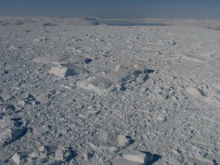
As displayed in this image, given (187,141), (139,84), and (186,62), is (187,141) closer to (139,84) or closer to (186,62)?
(139,84)

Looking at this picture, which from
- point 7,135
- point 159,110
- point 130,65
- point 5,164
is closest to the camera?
point 5,164

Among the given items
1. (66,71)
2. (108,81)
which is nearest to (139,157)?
(108,81)

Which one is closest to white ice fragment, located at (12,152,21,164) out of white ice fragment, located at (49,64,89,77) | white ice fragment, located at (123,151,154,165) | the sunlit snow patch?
white ice fragment, located at (123,151,154,165)

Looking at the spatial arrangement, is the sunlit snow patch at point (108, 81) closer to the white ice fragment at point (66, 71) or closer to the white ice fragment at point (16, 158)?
the white ice fragment at point (66, 71)

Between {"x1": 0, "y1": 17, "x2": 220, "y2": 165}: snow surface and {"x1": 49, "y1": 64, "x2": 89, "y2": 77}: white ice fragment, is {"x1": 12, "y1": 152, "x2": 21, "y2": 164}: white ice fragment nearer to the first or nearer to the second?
{"x1": 0, "y1": 17, "x2": 220, "y2": 165}: snow surface

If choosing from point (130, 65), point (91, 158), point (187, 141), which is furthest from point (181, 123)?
point (130, 65)

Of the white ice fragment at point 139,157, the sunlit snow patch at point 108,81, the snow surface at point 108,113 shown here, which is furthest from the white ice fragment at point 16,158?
the sunlit snow patch at point 108,81

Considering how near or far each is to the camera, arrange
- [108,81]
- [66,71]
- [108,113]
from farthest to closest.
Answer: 1. [66,71]
2. [108,81]
3. [108,113]

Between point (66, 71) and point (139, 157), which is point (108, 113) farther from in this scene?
point (66, 71)

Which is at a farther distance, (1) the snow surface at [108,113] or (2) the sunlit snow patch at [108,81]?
(2) the sunlit snow patch at [108,81]

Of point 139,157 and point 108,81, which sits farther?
point 108,81

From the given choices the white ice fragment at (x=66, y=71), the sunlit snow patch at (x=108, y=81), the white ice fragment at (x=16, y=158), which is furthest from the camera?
the white ice fragment at (x=66, y=71)
